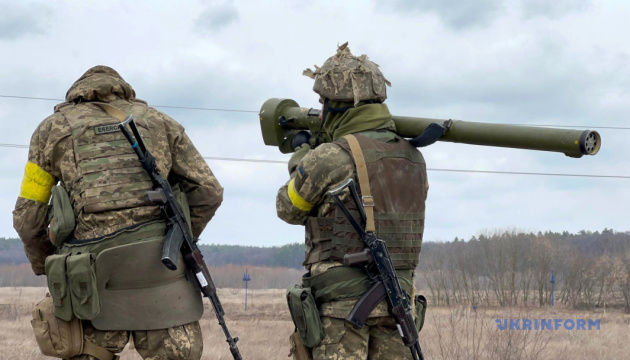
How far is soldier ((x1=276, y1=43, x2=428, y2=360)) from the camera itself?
468 centimetres

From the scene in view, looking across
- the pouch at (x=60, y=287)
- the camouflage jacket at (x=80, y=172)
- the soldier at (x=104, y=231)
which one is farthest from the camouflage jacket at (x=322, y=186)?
the pouch at (x=60, y=287)

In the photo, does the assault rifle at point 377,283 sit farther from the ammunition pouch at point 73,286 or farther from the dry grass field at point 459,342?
the dry grass field at point 459,342

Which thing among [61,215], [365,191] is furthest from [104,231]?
[365,191]

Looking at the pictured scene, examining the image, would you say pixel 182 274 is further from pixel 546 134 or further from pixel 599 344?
pixel 599 344

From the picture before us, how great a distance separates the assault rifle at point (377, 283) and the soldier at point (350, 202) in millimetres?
63

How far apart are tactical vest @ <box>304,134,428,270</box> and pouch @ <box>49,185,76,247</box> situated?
4.96ft

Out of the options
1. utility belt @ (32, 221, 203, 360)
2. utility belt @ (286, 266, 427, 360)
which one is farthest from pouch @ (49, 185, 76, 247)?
utility belt @ (286, 266, 427, 360)

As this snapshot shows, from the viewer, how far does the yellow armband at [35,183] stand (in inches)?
187

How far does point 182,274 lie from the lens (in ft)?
15.8

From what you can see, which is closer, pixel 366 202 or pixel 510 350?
pixel 366 202

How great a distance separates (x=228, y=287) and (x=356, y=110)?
A: 4898 centimetres

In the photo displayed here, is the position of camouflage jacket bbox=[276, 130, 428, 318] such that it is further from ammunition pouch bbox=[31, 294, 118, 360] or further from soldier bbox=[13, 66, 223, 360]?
ammunition pouch bbox=[31, 294, 118, 360]

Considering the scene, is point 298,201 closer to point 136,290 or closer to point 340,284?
point 340,284

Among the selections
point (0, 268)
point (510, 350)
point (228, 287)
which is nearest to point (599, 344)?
point (510, 350)
